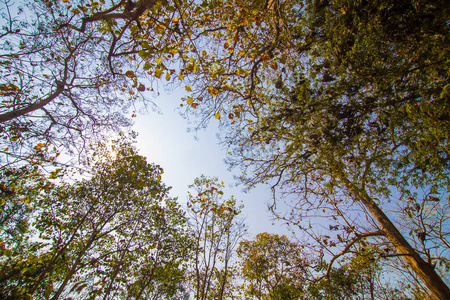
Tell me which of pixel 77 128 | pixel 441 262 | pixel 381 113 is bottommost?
pixel 441 262

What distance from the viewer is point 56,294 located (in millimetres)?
5484

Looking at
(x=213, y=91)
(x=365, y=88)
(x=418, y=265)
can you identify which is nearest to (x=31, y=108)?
(x=213, y=91)

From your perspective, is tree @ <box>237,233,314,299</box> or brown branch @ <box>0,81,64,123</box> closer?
brown branch @ <box>0,81,64,123</box>

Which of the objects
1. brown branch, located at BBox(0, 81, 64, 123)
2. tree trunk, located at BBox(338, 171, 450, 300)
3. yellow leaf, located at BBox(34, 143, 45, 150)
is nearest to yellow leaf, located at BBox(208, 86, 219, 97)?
tree trunk, located at BBox(338, 171, 450, 300)

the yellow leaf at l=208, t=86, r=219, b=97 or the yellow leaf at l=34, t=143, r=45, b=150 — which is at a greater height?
the yellow leaf at l=34, t=143, r=45, b=150

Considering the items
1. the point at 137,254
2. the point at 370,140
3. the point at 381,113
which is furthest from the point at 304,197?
the point at 137,254

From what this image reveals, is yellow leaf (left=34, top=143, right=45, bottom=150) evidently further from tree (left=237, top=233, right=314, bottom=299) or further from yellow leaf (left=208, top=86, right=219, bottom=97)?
tree (left=237, top=233, right=314, bottom=299)

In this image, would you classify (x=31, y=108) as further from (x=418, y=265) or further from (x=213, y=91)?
(x=418, y=265)

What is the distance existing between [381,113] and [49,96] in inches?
295

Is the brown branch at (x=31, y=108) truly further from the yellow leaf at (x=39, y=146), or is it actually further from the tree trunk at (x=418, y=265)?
the tree trunk at (x=418, y=265)

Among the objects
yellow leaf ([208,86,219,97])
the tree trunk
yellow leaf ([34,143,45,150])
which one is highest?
yellow leaf ([34,143,45,150])

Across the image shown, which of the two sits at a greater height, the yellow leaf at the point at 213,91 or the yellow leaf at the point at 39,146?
the yellow leaf at the point at 39,146

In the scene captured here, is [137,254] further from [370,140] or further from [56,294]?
[370,140]

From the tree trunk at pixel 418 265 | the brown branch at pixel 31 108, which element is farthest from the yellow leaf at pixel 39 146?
the tree trunk at pixel 418 265
